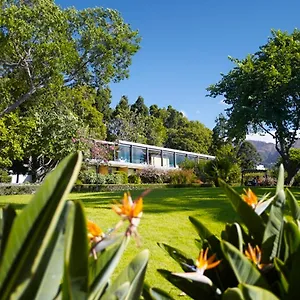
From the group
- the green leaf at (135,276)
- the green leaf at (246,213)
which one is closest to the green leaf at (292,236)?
the green leaf at (246,213)

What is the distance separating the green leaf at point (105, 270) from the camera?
81 centimetres

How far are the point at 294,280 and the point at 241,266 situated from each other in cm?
13

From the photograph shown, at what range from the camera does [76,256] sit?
2.32 feet

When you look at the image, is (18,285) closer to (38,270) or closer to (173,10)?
(38,270)

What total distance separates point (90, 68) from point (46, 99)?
2.64 metres

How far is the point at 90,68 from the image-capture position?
731 inches

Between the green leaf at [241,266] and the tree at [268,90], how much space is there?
18247mm

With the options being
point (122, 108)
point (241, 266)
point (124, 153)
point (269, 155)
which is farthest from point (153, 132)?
point (269, 155)

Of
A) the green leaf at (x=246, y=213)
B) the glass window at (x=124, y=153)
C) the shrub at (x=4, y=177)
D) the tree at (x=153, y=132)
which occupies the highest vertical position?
the tree at (x=153, y=132)

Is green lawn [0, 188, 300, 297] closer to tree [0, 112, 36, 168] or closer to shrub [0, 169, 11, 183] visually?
tree [0, 112, 36, 168]

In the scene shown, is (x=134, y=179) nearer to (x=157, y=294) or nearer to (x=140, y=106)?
(x=157, y=294)

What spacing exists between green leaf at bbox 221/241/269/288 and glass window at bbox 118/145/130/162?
1398 inches

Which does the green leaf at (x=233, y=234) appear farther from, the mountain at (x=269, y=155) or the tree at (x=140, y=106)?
the tree at (x=140, y=106)

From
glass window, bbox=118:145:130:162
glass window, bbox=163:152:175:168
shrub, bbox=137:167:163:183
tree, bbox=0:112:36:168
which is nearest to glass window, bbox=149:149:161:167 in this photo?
glass window, bbox=163:152:175:168
